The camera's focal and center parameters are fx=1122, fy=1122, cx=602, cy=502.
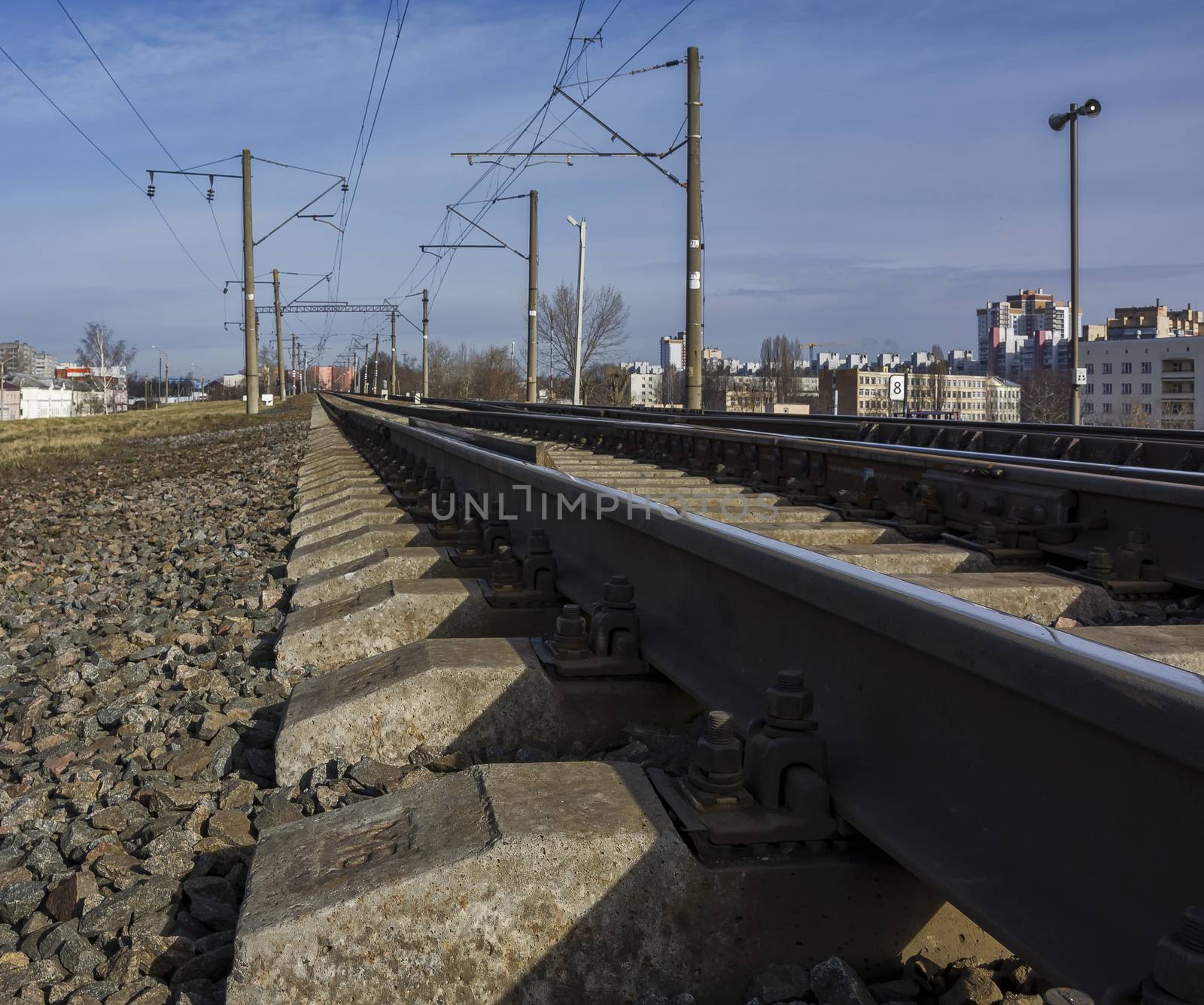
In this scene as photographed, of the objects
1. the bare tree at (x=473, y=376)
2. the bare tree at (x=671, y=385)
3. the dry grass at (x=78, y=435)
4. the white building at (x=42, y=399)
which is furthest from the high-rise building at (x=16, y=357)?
the dry grass at (x=78, y=435)

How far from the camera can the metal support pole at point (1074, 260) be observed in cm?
1969

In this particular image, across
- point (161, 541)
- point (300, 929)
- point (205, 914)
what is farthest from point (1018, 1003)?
point (161, 541)

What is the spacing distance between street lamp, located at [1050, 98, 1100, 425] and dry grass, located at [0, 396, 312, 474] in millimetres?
16721

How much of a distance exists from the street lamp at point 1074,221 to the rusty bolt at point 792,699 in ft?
62.4

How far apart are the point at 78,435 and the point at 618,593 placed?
28008 millimetres

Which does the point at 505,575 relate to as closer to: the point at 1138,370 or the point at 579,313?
the point at 579,313

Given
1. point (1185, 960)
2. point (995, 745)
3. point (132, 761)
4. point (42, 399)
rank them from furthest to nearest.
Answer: point (42, 399) < point (132, 761) < point (995, 745) < point (1185, 960)

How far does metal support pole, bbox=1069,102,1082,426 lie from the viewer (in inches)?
775

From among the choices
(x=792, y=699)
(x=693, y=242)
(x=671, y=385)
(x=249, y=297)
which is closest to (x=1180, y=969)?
(x=792, y=699)

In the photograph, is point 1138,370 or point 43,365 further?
point 43,365

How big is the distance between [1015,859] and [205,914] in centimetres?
149

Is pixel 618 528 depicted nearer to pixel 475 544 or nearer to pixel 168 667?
pixel 475 544

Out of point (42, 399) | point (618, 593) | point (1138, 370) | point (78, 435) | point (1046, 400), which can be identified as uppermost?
point (1138, 370)

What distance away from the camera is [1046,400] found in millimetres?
45094
